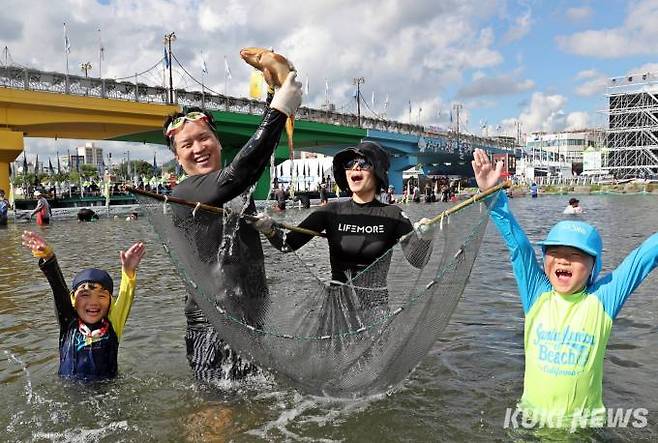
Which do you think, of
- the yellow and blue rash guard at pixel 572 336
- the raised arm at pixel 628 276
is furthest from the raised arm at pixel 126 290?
the raised arm at pixel 628 276

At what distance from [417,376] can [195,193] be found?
2539 millimetres

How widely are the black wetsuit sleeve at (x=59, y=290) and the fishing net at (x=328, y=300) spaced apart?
1.26 metres

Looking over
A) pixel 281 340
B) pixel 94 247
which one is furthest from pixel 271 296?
pixel 94 247

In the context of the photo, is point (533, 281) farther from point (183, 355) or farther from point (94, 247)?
point (94, 247)

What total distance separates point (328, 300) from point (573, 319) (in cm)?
151

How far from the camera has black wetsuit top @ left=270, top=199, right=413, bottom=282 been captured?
3.65m

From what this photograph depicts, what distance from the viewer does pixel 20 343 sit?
5.73m

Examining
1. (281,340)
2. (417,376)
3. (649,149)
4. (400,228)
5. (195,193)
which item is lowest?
(417,376)

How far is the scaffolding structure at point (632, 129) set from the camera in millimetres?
83312

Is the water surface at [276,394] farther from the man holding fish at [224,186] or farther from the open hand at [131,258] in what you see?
the man holding fish at [224,186]

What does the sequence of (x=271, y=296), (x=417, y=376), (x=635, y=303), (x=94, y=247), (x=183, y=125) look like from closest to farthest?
(x=183, y=125), (x=271, y=296), (x=417, y=376), (x=635, y=303), (x=94, y=247)

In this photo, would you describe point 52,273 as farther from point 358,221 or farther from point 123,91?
point 123,91

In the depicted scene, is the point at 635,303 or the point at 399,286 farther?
the point at 635,303

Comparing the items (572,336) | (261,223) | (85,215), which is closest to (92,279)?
(261,223)
